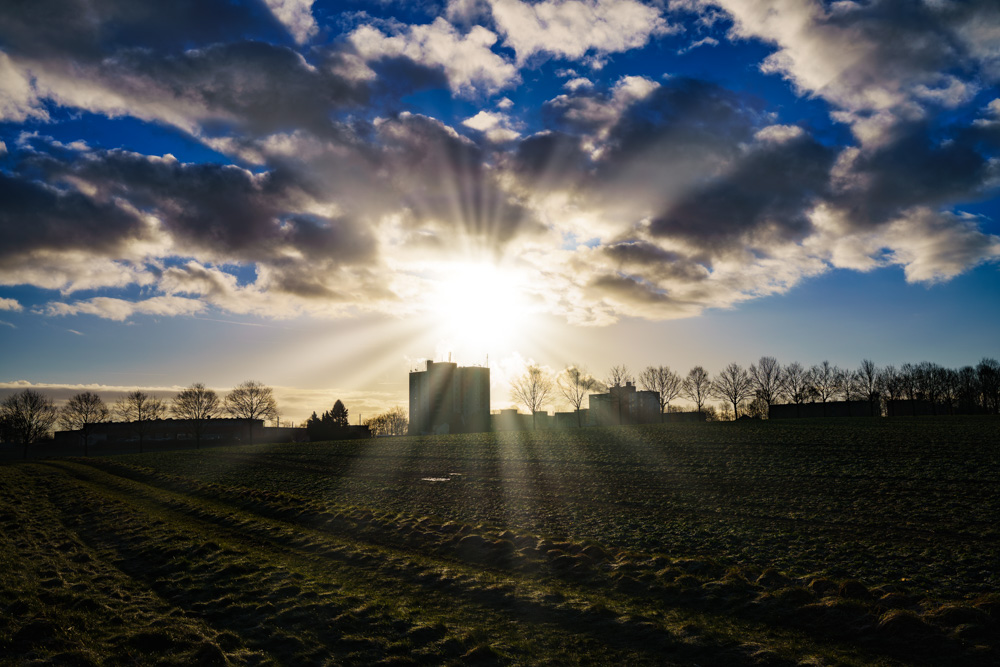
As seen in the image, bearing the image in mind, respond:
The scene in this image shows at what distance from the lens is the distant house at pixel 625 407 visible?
5753 inches

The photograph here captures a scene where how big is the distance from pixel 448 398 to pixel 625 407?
47.6 metres

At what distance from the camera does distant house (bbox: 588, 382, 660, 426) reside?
14612 centimetres

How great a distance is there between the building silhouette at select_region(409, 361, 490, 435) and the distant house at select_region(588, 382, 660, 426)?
1196 inches

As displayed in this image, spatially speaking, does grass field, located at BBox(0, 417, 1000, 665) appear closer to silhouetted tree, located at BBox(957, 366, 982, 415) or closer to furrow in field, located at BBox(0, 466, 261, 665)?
furrow in field, located at BBox(0, 466, 261, 665)

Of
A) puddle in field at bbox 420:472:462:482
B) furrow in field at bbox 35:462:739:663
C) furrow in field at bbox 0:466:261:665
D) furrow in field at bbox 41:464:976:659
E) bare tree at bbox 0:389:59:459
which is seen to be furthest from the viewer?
bare tree at bbox 0:389:59:459

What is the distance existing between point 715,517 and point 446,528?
11.1 m

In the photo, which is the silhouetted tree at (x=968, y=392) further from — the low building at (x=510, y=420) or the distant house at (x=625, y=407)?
the low building at (x=510, y=420)

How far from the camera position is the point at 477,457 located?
55.7 metres

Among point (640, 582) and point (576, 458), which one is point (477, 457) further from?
point (640, 582)

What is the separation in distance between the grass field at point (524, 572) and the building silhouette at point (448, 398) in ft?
381

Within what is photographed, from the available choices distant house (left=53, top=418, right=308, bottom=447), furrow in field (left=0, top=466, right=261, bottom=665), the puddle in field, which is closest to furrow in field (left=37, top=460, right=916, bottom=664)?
furrow in field (left=0, top=466, right=261, bottom=665)

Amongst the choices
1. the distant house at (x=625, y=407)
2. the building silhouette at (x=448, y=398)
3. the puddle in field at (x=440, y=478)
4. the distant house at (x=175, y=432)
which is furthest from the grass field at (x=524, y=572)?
the distant house at (x=175, y=432)

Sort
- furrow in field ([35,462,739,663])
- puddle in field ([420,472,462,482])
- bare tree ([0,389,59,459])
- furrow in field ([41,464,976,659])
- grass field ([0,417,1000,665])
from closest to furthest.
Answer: grass field ([0,417,1000,665])
furrow in field ([35,462,739,663])
furrow in field ([41,464,976,659])
puddle in field ([420,472,462,482])
bare tree ([0,389,59,459])

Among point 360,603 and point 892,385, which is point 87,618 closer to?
point 360,603
